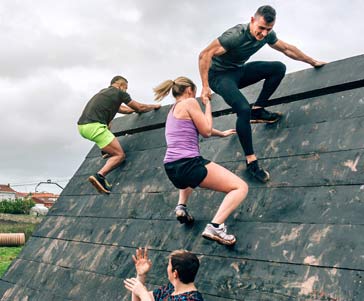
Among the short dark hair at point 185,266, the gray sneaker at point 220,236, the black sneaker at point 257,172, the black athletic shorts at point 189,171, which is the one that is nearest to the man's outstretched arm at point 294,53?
the black sneaker at point 257,172

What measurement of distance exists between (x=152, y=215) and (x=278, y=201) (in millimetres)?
1541

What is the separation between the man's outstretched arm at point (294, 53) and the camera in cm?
496

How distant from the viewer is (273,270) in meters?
3.28

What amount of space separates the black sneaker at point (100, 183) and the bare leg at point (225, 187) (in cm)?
234

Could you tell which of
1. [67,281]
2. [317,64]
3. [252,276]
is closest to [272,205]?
[252,276]

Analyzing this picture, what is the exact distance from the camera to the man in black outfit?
4250 millimetres

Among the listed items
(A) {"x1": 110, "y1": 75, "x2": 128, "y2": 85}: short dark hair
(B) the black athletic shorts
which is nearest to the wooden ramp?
(B) the black athletic shorts

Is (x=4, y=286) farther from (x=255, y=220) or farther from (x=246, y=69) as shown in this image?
(x=246, y=69)

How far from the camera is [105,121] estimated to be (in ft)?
21.3

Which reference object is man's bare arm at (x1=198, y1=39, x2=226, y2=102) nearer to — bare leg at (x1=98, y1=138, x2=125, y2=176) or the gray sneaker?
the gray sneaker

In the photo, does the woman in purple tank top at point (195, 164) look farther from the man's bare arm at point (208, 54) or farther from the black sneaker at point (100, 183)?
the black sneaker at point (100, 183)

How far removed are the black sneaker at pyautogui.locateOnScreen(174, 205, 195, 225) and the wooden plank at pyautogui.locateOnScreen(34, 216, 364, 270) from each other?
8 centimetres

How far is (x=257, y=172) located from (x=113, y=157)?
2687mm

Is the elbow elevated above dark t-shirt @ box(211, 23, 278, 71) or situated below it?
below
